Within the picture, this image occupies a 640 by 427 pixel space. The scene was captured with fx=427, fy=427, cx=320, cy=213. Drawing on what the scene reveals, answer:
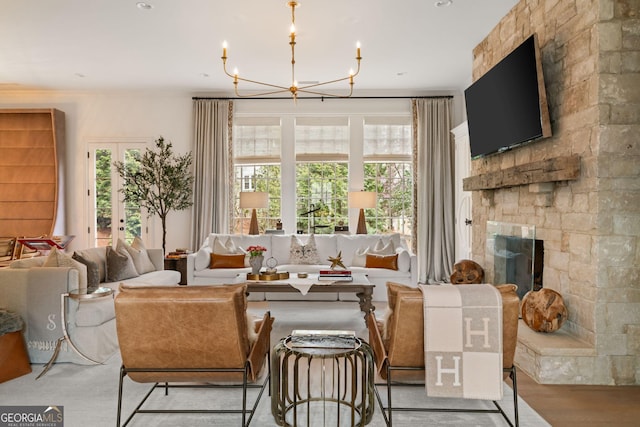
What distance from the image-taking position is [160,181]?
21.8ft

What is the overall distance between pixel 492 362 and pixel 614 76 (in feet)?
6.84

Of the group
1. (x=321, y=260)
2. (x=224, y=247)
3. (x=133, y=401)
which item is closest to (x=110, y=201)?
(x=224, y=247)

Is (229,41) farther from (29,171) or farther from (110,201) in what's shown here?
(29,171)

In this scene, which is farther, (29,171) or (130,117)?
(130,117)

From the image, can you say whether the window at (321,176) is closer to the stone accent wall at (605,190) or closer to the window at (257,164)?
the window at (257,164)

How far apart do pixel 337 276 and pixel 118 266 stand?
90.2 inches

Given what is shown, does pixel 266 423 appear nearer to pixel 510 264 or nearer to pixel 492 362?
pixel 492 362

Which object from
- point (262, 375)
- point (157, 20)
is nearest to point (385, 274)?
point (262, 375)

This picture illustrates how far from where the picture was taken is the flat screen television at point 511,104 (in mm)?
3270

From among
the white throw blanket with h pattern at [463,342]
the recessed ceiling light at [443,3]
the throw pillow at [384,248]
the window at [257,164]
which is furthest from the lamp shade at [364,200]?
the white throw blanket with h pattern at [463,342]

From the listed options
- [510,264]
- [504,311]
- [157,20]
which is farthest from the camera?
[157,20]

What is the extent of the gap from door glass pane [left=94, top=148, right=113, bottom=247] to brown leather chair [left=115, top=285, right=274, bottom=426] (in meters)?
5.69

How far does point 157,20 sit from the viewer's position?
14.4 feet

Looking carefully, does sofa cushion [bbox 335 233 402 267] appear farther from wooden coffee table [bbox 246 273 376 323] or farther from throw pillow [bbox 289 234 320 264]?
wooden coffee table [bbox 246 273 376 323]
